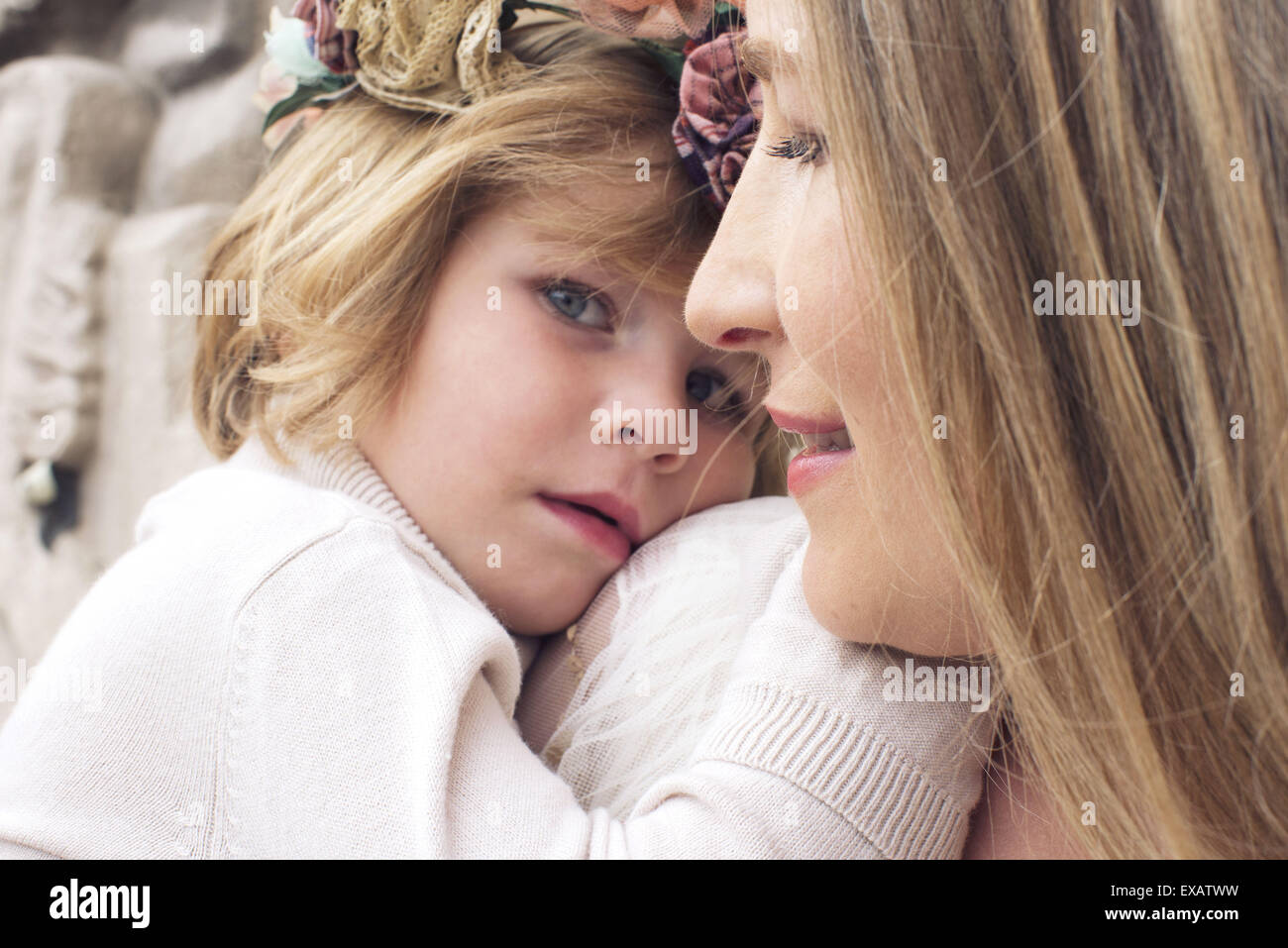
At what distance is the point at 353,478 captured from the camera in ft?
3.44

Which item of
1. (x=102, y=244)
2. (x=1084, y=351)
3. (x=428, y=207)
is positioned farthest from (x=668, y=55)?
(x=102, y=244)

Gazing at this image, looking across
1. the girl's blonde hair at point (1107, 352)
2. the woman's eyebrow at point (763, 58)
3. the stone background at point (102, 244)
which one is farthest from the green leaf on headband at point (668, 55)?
the stone background at point (102, 244)

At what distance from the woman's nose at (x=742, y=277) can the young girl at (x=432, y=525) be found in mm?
229

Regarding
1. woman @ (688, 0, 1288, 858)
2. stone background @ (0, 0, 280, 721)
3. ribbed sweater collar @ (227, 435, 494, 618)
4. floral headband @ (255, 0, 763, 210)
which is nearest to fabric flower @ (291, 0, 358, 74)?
floral headband @ (255, 0, 763, 210)

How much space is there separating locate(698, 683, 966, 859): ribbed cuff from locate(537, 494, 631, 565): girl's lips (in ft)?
0.98

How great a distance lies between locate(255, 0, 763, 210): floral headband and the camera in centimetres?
95

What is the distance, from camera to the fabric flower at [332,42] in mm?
1134

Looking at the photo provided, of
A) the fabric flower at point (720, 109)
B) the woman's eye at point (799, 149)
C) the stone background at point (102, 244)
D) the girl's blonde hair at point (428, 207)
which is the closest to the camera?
the woman's eye at point (799, 149)

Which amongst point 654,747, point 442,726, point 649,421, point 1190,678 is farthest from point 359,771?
point 1190,678

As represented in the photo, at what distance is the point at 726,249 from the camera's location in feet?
2.51

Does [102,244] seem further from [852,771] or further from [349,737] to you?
[852,771]

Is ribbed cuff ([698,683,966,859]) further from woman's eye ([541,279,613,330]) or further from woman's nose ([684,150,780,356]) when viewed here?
woman's eye ([541,279,613,330])

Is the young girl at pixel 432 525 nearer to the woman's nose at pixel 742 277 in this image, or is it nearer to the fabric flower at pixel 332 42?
the fabric flower at pixel 332 42

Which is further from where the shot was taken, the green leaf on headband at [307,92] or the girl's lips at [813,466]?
the green leaf on headband at [307,92]
